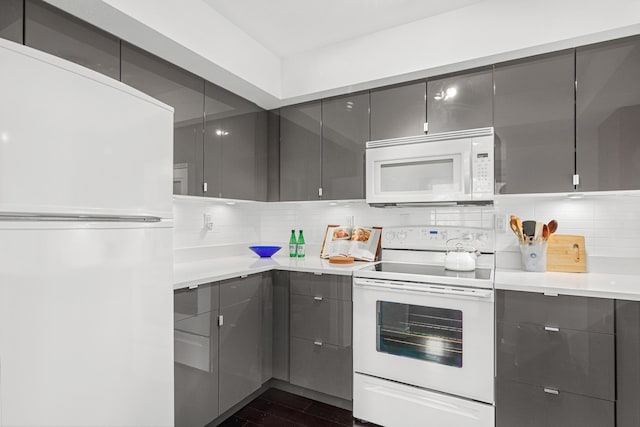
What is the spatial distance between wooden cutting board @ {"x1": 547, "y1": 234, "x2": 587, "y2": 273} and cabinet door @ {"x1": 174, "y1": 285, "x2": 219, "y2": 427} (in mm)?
2124

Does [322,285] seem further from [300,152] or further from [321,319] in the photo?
[300,152]

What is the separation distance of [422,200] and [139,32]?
192cm

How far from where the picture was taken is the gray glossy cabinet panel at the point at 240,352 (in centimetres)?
210

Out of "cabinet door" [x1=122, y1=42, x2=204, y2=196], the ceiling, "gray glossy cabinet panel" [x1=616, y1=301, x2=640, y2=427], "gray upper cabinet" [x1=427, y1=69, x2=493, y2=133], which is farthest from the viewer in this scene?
"gray upper cabinet" [x1=427, y1=69, x2=493, y2=133]

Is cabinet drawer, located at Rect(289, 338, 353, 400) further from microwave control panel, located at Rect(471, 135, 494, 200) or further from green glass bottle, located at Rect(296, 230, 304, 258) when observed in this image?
microwave control panel, located at Rect(471, 135, 494, 200)

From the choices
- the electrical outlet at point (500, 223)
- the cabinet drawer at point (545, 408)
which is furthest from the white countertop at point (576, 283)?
the cabinet drawer at point (545, 408)

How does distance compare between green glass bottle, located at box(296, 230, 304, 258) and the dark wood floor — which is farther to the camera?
green glass bottle, located at box(296, 230, 304, 258)

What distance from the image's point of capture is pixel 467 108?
2234 mm

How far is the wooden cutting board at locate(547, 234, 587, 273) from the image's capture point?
2150 mm

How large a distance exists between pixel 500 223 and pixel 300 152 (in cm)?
161

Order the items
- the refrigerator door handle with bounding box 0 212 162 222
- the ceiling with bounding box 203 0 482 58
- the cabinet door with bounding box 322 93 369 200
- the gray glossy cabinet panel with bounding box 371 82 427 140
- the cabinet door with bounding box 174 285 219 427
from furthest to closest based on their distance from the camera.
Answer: the cabinet door with bounding box 322 93 369 200, the gray glossy cabinet panel with bounding box 371 82 427 140, the ceiling with bounding box 203 0 482 58, the cabinet door with bounding box 174 285 219 427, the refrigerator door handle with bounding box 0 212 162 222

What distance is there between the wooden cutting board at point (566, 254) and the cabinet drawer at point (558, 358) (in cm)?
60

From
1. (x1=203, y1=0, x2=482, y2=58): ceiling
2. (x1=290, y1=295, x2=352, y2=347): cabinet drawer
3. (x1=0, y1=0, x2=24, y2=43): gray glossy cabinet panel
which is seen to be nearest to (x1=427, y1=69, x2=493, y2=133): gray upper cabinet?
(x1=203, y1=0, x2=482, y2=58): ceiling

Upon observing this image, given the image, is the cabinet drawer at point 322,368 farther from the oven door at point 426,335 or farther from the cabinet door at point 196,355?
the cabinet door at point 196,355
